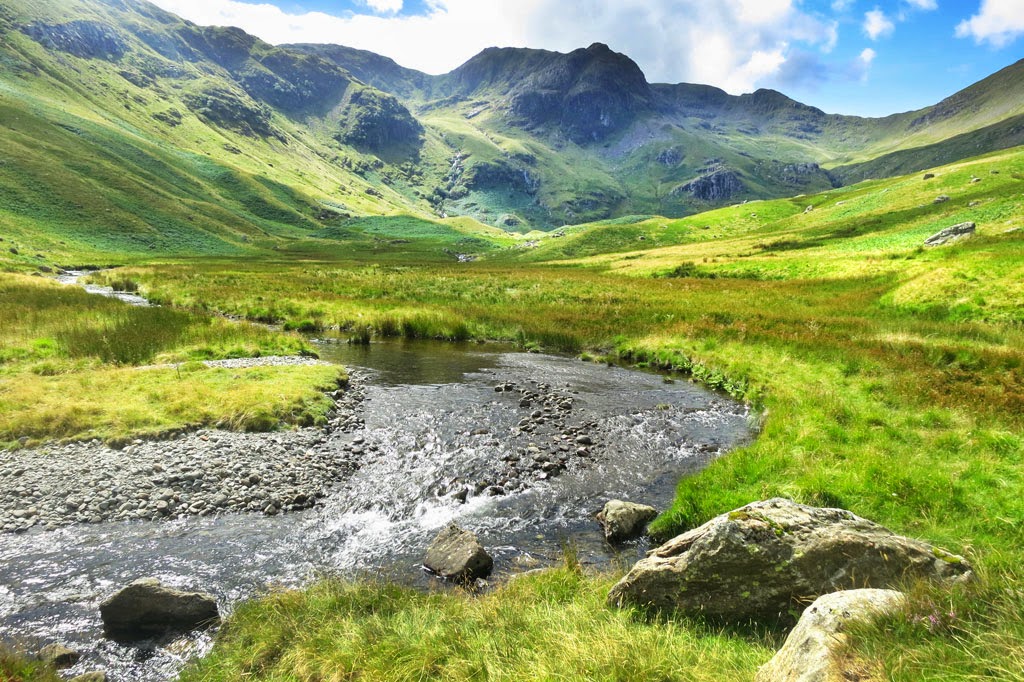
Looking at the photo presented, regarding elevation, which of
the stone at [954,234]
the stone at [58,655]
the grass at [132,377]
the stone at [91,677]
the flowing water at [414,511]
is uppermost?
the stone at [954,234]

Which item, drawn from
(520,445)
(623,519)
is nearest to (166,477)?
(520,445)

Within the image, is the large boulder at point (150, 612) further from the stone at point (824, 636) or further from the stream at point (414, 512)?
the stone at point (824, 636)

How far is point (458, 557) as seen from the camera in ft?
30.8

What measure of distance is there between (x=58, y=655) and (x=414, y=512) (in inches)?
256

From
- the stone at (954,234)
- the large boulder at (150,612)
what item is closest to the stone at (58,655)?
the large boulder at (150,612)

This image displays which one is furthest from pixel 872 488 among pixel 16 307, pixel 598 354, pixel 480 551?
pixel 16 307

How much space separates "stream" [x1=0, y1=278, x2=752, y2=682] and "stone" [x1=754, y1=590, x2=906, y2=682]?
205 inches

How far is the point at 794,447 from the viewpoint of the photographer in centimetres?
1277

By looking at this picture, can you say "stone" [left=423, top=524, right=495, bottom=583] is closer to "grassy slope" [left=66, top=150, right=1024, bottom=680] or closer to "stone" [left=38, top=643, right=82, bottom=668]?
"grassy slope" [left=66, top=150, right=1024, bottom=680]

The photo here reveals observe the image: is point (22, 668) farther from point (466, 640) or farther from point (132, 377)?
point (132, 377)

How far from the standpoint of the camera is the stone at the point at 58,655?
6.88 meters

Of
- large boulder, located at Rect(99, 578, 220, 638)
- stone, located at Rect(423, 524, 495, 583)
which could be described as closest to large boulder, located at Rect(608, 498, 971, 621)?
stone, located at Rect(423, 524, 495, 583)

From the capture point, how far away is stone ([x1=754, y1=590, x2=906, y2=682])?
4.03 meters

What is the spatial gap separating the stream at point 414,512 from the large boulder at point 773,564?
264 centimetres
